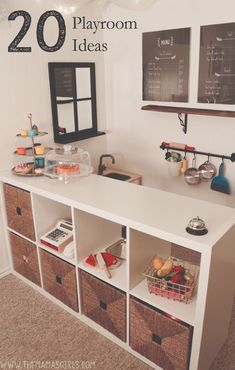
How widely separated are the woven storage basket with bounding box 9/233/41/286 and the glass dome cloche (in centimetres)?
51

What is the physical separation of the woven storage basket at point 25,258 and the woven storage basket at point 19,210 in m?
0.08

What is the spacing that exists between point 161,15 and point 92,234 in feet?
5.53

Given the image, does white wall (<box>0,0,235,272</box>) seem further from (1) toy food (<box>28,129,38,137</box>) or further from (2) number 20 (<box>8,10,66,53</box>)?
(1) toy food (<box>28,129,38,137</box>)

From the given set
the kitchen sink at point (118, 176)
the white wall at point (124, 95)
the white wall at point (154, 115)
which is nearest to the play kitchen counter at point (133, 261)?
the white wall at point (124, 95)

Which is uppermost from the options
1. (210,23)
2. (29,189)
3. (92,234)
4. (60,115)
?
(210,23)

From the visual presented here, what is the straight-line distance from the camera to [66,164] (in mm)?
2180

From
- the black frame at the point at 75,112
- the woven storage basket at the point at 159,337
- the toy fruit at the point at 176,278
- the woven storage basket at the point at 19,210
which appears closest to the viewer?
the woven storage basket at the point at 159,337

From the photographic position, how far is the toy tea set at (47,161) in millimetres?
2098

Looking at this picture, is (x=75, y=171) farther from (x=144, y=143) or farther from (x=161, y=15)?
(x=161, y=15)

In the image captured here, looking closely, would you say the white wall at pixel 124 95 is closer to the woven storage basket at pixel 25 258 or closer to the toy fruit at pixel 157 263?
the woven storage basket at pixel 25 258

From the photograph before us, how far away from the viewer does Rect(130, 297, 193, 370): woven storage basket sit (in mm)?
1492

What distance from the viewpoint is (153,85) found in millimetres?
2529

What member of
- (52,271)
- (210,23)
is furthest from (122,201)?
(210,23)

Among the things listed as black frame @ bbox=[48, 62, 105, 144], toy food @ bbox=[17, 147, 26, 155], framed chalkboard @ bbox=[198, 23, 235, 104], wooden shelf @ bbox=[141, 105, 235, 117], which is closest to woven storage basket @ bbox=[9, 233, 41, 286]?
toy food @ bbox=[17, 147, 26, 155]
